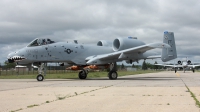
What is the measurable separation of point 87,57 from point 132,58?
4.26 meters

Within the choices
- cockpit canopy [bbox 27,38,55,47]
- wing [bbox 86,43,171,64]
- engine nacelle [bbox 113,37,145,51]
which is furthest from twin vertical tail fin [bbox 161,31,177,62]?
cockpit canopy [bbox 27,38,55,47]

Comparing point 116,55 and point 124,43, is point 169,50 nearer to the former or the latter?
point 124,43

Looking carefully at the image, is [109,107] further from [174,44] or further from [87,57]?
[174,44]

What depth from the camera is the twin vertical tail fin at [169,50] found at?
2677 cm

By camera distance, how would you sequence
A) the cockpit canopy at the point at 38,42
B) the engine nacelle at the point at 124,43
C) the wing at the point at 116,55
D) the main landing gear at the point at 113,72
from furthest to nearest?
the engine nacelle at the point at 124,43 → the main landing gear at the point at 113,72 → the cockpit canopy at the point at 38,42 → the wing at the point at 116,55

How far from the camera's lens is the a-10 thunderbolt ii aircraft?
22078mm

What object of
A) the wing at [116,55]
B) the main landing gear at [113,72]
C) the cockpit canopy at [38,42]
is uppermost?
the cockpit canopy at [38,42]

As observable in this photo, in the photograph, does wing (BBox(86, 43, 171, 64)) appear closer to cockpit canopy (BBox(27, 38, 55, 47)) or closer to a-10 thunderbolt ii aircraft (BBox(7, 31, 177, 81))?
a-10 thunderbolt ii aircraft (BBox(7, 31, 177, 81))

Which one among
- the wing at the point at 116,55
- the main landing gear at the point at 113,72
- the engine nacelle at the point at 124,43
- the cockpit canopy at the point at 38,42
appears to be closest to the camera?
the wing at the point at 116,55

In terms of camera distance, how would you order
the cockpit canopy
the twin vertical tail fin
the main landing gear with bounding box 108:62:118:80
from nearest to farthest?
the cockpit canopy → the main landing gear with bounding box 108:62:118:80 → the twin vertical tail fin

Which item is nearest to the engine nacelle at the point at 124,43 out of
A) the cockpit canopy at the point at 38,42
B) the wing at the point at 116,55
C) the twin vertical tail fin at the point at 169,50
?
the wing at the point at 116,55

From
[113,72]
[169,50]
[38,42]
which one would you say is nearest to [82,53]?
[113,72]

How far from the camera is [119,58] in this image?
23156 mm

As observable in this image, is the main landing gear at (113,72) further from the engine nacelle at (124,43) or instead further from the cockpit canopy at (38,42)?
the cockpit canopy at (38,42)
